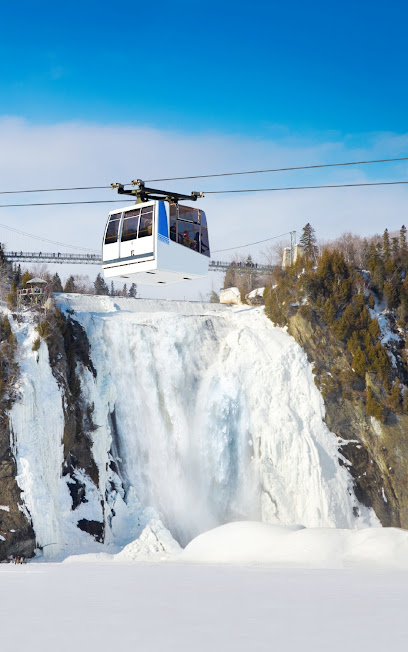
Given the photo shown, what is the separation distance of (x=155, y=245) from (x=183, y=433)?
68.8 ft

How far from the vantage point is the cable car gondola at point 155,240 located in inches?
1054

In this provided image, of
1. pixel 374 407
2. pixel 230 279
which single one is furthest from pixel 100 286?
pixel 374 407

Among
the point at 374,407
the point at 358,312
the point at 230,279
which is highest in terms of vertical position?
the point at 230,279

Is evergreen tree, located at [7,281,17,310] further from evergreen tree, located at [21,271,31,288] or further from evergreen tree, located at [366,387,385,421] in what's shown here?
evergreen tree, located at [366,387,385,421]

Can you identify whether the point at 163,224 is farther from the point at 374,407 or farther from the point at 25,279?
the point at 374,407

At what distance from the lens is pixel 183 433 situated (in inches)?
1800

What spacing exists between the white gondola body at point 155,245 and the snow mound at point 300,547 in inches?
433

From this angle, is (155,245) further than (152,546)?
No

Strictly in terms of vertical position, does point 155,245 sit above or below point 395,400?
above

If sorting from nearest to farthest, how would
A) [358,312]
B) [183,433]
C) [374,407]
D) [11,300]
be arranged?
[11,300] → [183,433] → [374,407] → [358,312]

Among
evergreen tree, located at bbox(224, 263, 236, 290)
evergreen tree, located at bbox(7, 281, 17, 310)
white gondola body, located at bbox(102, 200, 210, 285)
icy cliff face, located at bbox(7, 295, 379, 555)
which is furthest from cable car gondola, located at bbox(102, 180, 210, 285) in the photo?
evergreen tree, located at bbox(224, 263, 236, 290)

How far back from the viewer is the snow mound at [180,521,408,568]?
27656 mm

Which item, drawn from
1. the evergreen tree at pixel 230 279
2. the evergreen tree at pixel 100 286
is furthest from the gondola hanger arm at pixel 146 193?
the evergreen tree at pixel 100 286

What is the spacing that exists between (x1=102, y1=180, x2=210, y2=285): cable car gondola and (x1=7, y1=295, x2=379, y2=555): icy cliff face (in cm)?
1509
